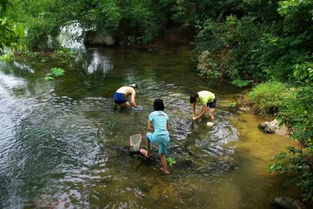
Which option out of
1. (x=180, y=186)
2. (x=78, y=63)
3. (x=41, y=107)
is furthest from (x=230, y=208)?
(x=78, y=63)

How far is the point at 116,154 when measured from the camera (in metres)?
8.32

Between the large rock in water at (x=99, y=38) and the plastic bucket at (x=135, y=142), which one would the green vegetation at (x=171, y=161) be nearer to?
the plastic bucket at (x=135, y=142)

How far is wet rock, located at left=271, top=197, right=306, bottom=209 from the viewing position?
5941 millimetres

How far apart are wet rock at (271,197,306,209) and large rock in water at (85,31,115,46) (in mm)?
20522

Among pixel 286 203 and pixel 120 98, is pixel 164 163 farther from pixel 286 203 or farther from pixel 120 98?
pixel 120 98

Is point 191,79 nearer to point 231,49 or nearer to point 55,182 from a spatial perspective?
point 231,49

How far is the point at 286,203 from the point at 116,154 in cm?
410

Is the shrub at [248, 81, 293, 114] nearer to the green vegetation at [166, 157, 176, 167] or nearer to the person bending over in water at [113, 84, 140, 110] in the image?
the person bending over in water at [113, 84, 140, 110]

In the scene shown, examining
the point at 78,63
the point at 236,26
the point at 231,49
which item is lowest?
the point at 78,63

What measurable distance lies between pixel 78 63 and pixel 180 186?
14257 millimetres

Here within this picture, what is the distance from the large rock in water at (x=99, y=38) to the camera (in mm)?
24906

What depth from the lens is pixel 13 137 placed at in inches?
368

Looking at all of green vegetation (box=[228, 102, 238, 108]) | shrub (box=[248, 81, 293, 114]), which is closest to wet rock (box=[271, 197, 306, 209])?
shrub (box=[248, 81, 293, 114])

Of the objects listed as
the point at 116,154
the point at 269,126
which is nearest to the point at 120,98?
the point at 116,154
